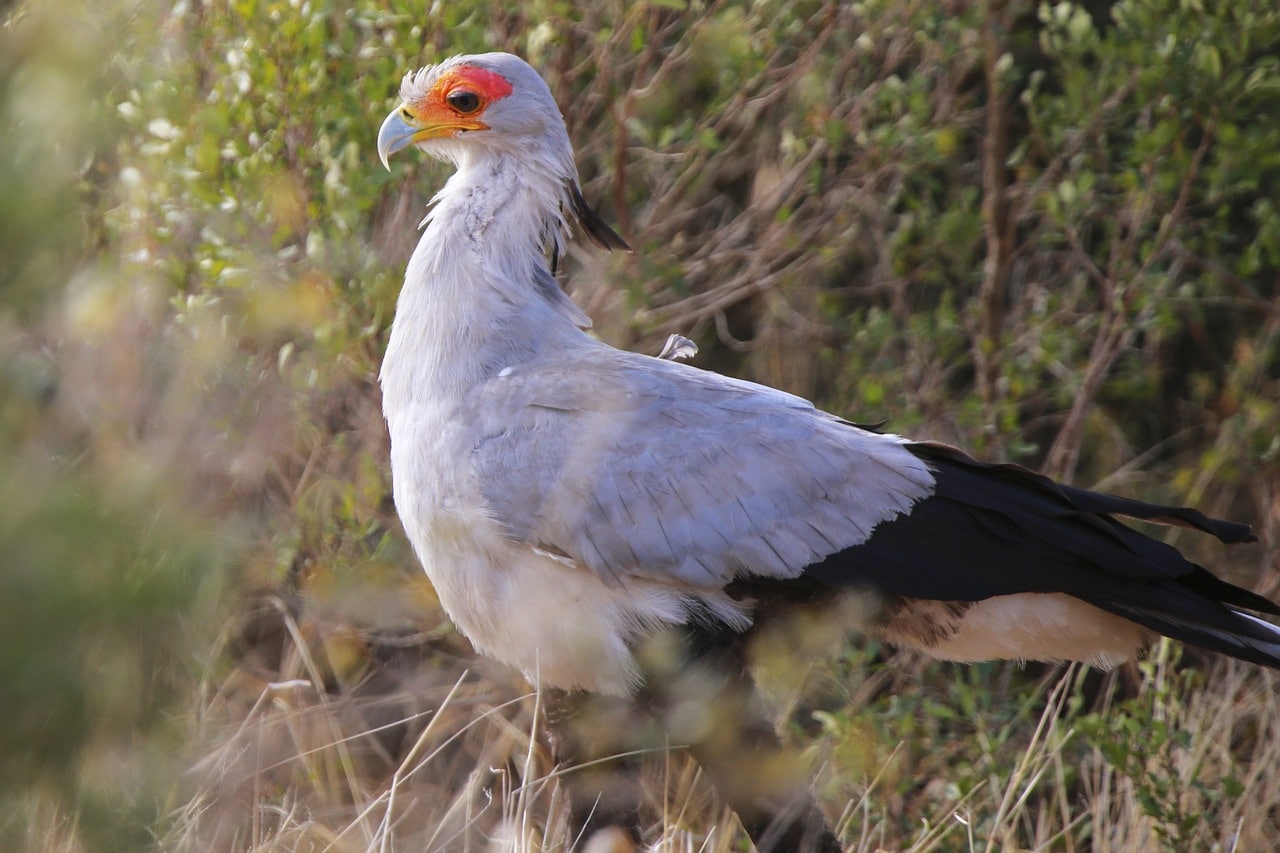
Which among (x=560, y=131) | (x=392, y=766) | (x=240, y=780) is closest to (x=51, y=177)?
(x=240, y=780)

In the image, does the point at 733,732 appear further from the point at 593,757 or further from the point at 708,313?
the point at 708,313

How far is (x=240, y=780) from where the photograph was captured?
2855 millimetres

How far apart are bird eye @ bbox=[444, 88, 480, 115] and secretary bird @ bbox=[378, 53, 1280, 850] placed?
46 centimetres

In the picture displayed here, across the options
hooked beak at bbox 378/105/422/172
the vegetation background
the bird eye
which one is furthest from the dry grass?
the bird eye

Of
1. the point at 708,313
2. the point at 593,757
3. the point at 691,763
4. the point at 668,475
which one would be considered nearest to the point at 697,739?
the point at 593,757

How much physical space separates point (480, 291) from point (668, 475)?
2.09 feet

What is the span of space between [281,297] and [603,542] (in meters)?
1.08

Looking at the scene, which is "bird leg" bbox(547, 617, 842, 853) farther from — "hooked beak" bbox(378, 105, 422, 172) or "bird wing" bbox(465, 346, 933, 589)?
"hooked beak" bbox(378, 105, 422, 172)

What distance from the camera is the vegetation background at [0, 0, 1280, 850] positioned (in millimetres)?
3719

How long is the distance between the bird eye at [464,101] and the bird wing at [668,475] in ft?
2.27

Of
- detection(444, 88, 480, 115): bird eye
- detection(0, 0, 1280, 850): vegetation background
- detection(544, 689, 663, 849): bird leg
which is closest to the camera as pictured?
detection(544, 689, 663, 849): bird leg

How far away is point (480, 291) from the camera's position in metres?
3.43

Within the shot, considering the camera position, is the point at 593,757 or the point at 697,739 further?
the point at 593,757

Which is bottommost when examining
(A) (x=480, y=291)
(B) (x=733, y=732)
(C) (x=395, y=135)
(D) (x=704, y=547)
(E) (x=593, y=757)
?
(E) (x=593, y=757)
